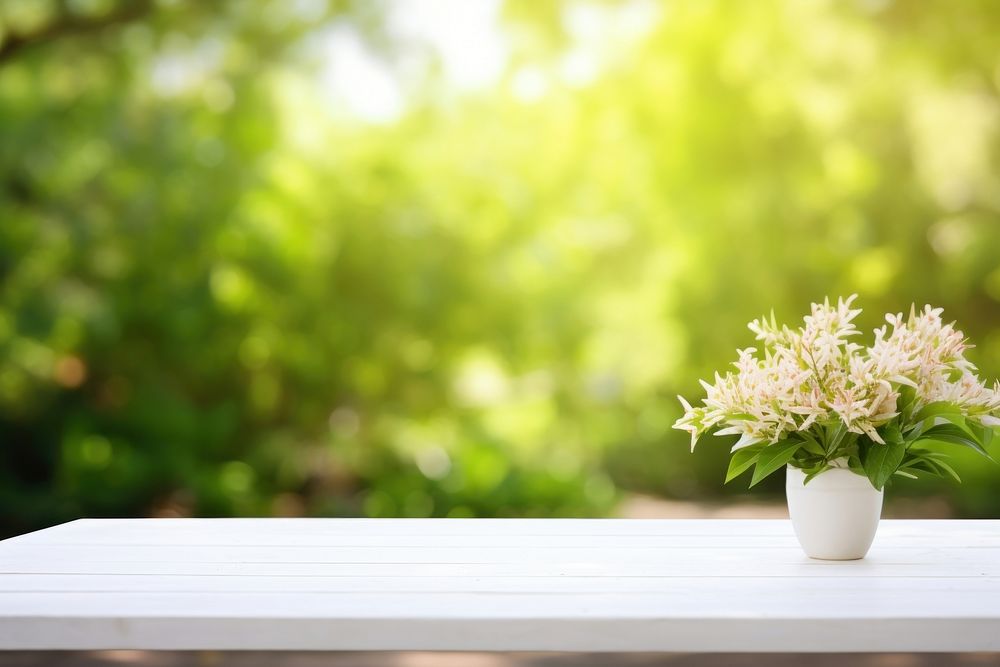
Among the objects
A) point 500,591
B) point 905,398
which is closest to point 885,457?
point 905,398

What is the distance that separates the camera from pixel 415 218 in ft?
18.7

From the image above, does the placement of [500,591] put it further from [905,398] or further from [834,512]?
[905,398]

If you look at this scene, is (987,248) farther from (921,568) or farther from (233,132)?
(921,568)

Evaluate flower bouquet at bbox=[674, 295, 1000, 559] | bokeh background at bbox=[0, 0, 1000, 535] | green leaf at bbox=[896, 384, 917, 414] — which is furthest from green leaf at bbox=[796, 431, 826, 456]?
bokeh background at bbox=[0, 0, 1000, 535]

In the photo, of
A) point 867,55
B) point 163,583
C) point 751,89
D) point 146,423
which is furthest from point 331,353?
point 163,583

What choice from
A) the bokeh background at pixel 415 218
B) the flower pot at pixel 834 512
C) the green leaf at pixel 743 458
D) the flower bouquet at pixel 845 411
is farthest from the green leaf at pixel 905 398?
the bokeh background at pixel 415 218

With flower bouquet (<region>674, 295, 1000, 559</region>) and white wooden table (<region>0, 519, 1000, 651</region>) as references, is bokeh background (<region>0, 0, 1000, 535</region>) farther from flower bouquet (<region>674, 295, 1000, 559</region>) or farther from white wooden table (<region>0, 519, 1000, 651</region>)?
flower bouquet (<region>674, 295, 1000, 559</region>)

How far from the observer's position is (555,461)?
6.65m

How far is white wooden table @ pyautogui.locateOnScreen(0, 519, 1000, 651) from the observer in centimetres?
138

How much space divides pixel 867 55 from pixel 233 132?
3.75 m

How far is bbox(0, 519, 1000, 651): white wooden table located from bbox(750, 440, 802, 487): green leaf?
0.16 m

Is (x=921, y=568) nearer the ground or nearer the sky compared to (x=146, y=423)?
nearer the ground

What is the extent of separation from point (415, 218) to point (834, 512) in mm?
4170

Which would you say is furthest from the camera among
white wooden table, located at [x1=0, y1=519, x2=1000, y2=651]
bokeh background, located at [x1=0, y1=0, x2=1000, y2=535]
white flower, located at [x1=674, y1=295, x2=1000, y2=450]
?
bokeh background, located at [x1=0, y1=0, x2=1000, y2=535]
